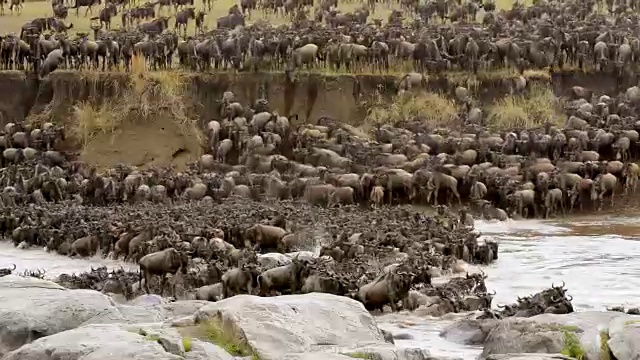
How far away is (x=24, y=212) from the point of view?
23.5m

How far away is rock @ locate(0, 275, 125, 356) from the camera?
11195 millimetres

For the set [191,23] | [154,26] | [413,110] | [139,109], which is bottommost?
[413,110]

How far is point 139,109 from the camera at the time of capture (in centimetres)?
3164

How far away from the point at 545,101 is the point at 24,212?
52.9 feet

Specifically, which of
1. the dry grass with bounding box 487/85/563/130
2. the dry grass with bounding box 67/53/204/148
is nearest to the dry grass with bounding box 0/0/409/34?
the dry grass with bounding box 67/53/204/148

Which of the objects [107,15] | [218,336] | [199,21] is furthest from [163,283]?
[107,15]

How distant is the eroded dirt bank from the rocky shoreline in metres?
19.3

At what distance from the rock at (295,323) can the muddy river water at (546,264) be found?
1.43 m

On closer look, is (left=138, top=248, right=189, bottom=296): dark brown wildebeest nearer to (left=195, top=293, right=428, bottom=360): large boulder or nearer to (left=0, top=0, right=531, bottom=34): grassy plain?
(left=195, top=293, right=428, bottom=360): large boulder

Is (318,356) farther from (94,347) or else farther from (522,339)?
(522,339)

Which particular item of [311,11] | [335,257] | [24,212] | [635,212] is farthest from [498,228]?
[311,11]

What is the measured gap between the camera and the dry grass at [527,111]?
30688mm

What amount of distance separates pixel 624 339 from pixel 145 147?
21.5m

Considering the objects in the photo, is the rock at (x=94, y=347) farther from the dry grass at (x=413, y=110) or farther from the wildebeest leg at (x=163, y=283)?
the dry grass at (x=413, y=110)
